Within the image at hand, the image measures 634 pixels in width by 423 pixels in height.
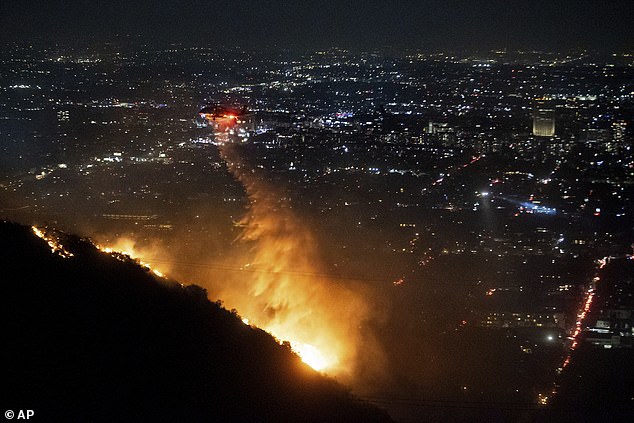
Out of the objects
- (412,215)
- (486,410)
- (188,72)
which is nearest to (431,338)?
(486,410)

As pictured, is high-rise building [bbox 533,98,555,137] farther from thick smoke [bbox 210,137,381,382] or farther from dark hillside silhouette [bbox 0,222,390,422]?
dark hillside silhouette [bbox 0,222,390,422]

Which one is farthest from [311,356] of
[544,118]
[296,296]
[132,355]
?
[544,118]

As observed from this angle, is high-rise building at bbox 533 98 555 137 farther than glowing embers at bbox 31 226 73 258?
Yes

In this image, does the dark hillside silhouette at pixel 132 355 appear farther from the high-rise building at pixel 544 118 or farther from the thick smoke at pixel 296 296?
the high-rise building at pixel 544 118

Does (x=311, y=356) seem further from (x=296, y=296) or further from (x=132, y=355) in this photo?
(x=132, y=355)

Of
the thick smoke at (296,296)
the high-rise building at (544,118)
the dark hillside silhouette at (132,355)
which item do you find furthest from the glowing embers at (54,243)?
the high-rise building at (544,118)

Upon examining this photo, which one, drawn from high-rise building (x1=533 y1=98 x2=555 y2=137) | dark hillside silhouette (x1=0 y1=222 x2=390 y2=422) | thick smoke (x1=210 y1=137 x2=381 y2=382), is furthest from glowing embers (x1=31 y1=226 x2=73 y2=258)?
high-rise building (x1=533 y1=98 x2=555 y2=137)

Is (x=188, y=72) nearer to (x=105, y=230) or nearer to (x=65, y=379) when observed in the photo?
(x=105, y=230)
